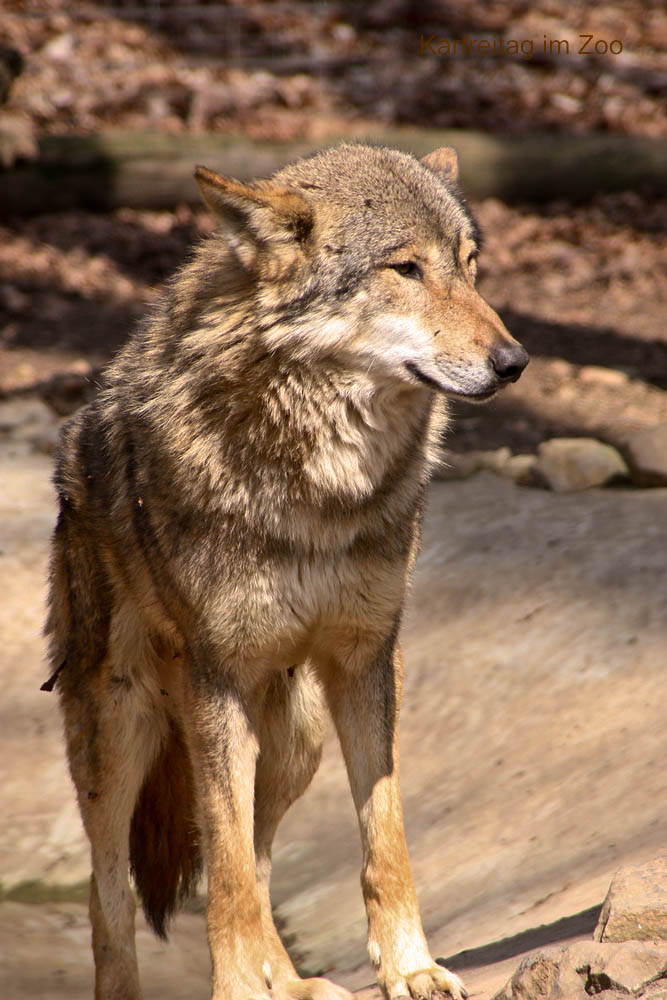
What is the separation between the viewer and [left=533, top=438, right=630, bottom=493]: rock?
6.29m

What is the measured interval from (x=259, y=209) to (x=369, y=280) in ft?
1.19

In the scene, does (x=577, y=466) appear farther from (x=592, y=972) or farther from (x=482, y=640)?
(x=592, y=972)

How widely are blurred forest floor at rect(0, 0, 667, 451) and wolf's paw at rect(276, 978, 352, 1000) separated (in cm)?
436

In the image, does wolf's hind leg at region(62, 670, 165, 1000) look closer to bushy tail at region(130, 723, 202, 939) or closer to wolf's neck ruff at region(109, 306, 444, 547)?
bushy tail at region(130, 723, 202, 939)

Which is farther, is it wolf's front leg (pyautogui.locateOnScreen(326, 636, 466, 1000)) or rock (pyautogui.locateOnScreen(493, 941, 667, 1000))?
wolf's front leg (pyautogui.locateOnScreen(326, 636, 466, 1000))

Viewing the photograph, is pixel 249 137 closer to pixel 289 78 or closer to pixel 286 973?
pixel 289 78

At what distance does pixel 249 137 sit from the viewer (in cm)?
1155

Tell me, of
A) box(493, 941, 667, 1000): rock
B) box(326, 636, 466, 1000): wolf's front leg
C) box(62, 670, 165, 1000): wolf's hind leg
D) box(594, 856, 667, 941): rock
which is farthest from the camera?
box(62, 670, 165, 1000): wolf's hind leg

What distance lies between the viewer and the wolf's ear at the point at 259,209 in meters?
3.17

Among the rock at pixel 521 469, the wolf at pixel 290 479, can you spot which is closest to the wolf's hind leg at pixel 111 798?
the wolf at pixel 290 479

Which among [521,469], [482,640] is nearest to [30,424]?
[521,469]

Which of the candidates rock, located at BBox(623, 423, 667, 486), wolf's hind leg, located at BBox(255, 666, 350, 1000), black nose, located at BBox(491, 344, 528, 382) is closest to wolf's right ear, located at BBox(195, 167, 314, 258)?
black nose, located at BBox(491, 344, 528, 382)

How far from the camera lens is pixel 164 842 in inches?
160

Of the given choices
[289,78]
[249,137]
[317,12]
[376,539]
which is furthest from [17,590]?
[317,12]
